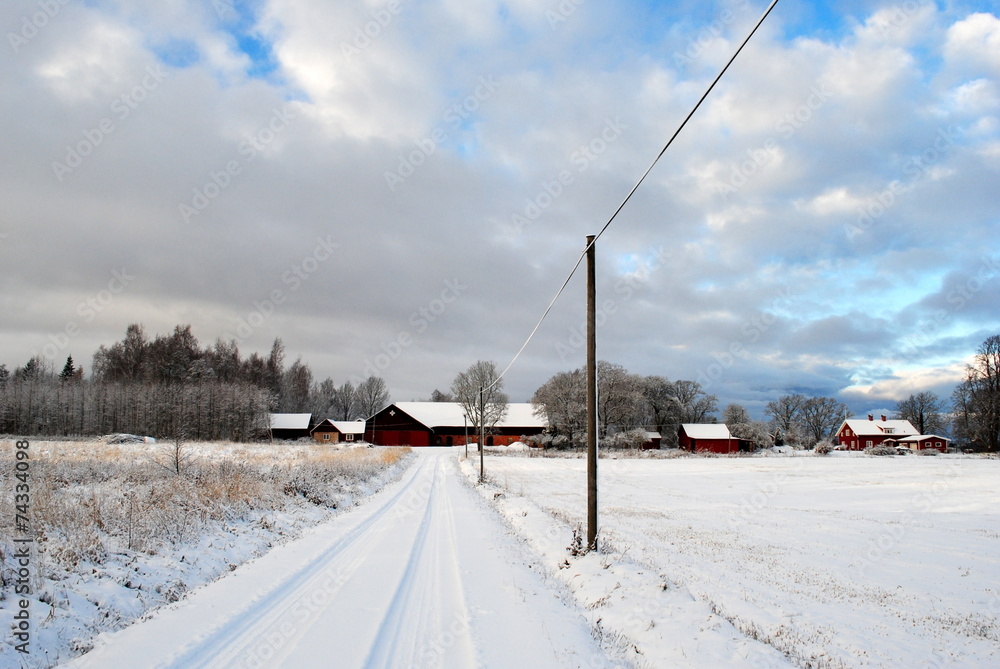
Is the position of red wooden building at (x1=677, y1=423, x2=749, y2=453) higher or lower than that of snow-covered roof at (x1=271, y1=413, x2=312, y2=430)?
lower

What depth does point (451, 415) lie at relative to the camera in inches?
3819

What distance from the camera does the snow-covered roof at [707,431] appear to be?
84062 mm

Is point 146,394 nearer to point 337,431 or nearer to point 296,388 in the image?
point 337,431

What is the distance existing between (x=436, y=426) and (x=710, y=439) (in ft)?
150

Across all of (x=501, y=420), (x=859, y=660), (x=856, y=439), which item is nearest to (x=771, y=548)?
(x=859, y=660)

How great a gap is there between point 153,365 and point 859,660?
316ft

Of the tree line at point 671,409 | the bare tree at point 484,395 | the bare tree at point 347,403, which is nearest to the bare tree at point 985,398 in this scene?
the tree line at point 671,409

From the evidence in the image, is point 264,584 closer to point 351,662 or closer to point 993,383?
point 351,662

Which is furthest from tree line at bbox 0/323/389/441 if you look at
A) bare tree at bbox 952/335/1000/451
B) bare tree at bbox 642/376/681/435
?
bare tree at bbox 952/335/1000/451

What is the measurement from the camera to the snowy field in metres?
6.47

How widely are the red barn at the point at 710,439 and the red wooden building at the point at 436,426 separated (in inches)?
942

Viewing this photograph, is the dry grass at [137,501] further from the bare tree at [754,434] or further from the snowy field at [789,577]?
the bare tree at [754,434]

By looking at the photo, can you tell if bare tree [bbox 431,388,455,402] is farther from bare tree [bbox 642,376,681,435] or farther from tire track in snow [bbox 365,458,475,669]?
tire track in snow [bbox 365,458,475,669]

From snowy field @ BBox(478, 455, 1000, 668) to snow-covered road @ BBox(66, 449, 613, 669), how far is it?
0.96 m
